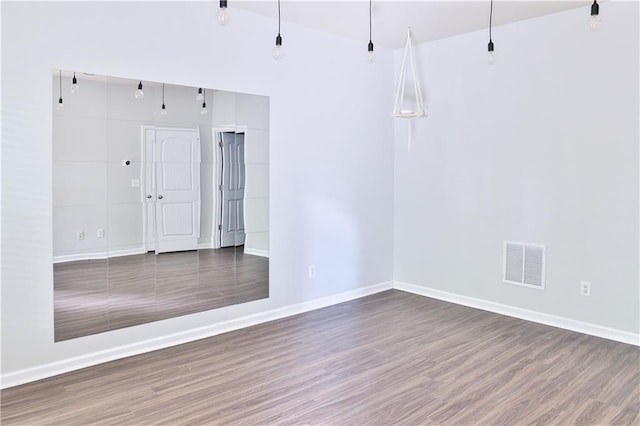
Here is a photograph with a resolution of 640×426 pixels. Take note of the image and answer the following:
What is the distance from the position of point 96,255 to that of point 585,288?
12.9 feet

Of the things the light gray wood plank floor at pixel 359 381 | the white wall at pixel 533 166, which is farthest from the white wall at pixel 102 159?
the white wall at pixel 533 166

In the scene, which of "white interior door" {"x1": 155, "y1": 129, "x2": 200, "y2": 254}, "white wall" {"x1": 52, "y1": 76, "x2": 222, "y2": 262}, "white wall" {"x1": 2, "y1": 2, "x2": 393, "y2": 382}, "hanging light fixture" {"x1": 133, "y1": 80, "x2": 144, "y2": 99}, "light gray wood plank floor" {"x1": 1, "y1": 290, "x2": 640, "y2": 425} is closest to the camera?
"light gray wood plank floor" {"x1": 1, "y1": 290, "x2": 640, "y2": 425}

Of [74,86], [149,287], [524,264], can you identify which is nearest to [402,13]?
[524,264]

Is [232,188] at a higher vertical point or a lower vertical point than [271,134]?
lower

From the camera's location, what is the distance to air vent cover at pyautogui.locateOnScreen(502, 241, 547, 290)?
4465 millimetres

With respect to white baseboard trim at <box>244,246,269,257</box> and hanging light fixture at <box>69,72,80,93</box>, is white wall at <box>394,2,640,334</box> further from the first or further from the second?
hanging light fixture at <box>69,72,80,93</box>

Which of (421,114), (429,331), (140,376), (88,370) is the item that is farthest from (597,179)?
(88,370)

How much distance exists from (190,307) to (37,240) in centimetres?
127

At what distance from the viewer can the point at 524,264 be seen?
4.57 m

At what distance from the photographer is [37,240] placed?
3.21 meters

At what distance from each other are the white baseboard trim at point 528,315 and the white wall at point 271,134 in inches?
18.8

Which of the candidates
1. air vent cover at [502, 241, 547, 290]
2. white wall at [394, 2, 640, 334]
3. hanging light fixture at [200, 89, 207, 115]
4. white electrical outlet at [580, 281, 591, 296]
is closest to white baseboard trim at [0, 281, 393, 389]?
white wall at [394, 2, 640, 334]

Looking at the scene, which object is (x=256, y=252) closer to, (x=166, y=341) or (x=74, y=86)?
(x=166, y=341)

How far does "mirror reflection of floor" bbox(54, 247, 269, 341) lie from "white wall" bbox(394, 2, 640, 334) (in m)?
2.01
